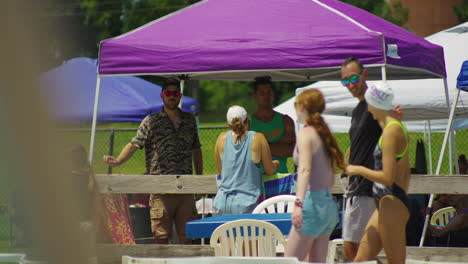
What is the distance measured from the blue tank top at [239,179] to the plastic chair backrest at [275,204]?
0.06 m

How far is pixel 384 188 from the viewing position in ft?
12.1

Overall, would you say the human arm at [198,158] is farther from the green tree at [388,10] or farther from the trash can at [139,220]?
the green tree at [388,10]

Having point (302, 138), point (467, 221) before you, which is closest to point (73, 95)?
point (302, 138)

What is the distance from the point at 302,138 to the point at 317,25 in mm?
2634

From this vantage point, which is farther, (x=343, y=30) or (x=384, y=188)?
(x=343, y=30)

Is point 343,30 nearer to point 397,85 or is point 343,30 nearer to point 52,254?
point 397,85

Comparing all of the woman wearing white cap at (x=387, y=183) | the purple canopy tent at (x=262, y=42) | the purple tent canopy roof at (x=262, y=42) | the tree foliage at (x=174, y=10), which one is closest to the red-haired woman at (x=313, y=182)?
the woman wearing white cap at (x=387, y=183)

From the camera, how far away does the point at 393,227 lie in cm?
364

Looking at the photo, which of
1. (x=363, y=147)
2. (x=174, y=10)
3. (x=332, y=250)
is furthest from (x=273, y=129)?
(x=174, y=10)

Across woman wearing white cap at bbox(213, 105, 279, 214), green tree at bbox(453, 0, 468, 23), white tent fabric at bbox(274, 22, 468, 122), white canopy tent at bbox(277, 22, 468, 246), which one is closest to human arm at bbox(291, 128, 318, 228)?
woman wearing white cap at bbox(213, 105, 279, 214)

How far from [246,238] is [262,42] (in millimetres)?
2161

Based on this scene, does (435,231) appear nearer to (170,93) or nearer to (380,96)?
(170,93)

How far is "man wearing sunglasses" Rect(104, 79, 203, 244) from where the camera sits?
599 cm

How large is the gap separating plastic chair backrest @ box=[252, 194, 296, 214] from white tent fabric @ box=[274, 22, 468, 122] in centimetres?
392
